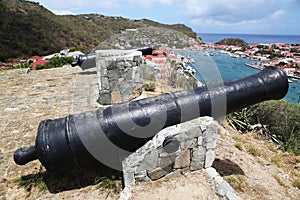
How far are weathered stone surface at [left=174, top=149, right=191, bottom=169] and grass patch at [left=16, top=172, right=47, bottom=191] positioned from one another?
6.12ft

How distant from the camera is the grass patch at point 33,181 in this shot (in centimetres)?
291

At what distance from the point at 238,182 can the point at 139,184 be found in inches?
61.7

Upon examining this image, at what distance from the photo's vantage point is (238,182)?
3.19m

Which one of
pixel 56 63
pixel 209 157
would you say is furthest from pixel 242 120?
pixel 56 63

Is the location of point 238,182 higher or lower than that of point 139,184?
lower

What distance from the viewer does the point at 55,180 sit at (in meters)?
3.03

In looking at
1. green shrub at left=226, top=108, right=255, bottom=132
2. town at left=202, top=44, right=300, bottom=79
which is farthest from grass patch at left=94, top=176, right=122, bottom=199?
town at left=202, top=44, right=300, bottom=79

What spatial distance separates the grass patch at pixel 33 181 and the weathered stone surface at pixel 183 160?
1.86m

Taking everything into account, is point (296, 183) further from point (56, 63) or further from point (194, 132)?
point (56, 63)

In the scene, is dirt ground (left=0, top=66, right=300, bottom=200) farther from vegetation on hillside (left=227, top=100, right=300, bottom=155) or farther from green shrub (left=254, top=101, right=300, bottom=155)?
green shrub (left=254, top=101, right=300, bottom=155)

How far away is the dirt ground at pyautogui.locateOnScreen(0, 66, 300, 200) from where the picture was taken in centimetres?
274

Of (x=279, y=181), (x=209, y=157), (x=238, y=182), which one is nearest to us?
(x=209, y=157)

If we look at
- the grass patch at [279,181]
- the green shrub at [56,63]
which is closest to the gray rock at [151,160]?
the grass patch at [279,181]

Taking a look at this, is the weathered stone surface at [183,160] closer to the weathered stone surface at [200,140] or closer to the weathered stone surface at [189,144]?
the weathered stone surface at [189,144]
